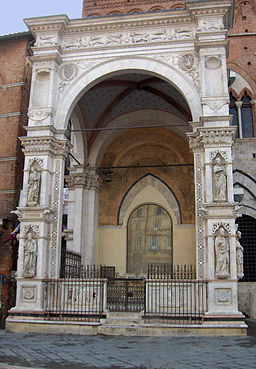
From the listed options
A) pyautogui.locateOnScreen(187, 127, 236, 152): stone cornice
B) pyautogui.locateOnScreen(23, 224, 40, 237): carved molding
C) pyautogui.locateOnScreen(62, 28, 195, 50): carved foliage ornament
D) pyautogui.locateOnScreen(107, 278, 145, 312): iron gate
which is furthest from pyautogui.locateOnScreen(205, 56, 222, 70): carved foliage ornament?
pyautogui.locateOnScreen(23, 224, 40, 237): carved molding

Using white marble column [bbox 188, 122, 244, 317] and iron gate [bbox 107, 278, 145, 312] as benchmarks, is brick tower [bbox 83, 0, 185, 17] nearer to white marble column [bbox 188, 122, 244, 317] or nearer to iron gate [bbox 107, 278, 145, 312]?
white marble column [bbox 188, 122, 244, 317]

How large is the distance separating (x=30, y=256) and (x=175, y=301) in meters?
4.05

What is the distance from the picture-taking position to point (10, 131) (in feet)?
49.8

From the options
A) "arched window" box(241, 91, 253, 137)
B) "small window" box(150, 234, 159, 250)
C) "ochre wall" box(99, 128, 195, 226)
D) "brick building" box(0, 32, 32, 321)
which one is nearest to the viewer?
"brick building" box(0, 32, 32, 321)

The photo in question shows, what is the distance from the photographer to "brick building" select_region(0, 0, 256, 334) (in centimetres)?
1095

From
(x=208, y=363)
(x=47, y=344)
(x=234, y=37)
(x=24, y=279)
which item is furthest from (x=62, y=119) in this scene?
(x=234, y=37)

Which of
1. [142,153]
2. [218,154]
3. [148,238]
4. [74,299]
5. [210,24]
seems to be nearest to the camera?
[74,299]

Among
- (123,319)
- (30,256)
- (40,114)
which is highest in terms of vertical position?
(40,114)

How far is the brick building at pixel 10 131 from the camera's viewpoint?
551 inches

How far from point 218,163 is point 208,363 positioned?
569cm

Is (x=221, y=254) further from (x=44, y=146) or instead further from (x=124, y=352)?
(x=44, y=146)

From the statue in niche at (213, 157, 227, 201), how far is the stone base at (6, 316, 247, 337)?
10.3 feet

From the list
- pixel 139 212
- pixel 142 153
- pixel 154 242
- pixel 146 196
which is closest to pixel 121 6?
pixel 142 153

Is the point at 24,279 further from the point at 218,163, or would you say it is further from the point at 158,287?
the point at 218,163
